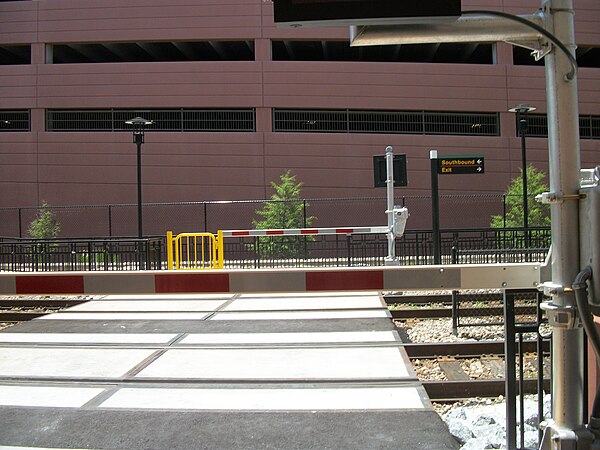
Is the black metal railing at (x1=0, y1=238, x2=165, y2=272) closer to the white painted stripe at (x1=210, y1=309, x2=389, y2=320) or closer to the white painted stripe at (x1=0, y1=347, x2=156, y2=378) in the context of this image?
the white painted stripe at (x1=210, y1=309, x2=389, y2=320)

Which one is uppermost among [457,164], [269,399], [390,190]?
[457,164]


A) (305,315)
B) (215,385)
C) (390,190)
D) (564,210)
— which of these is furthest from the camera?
(390,190)

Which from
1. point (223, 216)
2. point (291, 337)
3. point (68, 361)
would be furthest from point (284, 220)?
point (68, 361)

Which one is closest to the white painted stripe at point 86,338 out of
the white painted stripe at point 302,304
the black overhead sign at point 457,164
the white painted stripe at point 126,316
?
the white painted stripe at point 126,316

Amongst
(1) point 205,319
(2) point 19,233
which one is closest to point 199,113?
(2) point 19,233

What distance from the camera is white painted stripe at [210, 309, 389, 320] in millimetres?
9312

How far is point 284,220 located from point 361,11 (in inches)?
795

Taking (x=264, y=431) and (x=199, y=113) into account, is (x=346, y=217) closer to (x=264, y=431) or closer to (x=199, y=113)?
(x=199, y=113)

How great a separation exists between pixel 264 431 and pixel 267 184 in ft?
71.7

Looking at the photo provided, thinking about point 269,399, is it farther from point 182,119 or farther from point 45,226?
point 45,226

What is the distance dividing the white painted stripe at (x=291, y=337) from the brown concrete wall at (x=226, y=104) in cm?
1813

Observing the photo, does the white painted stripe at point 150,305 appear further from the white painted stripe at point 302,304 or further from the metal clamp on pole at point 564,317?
the metal clamp on pole at point 564,317

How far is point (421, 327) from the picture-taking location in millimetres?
9102

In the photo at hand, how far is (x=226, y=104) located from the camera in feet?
84.1
